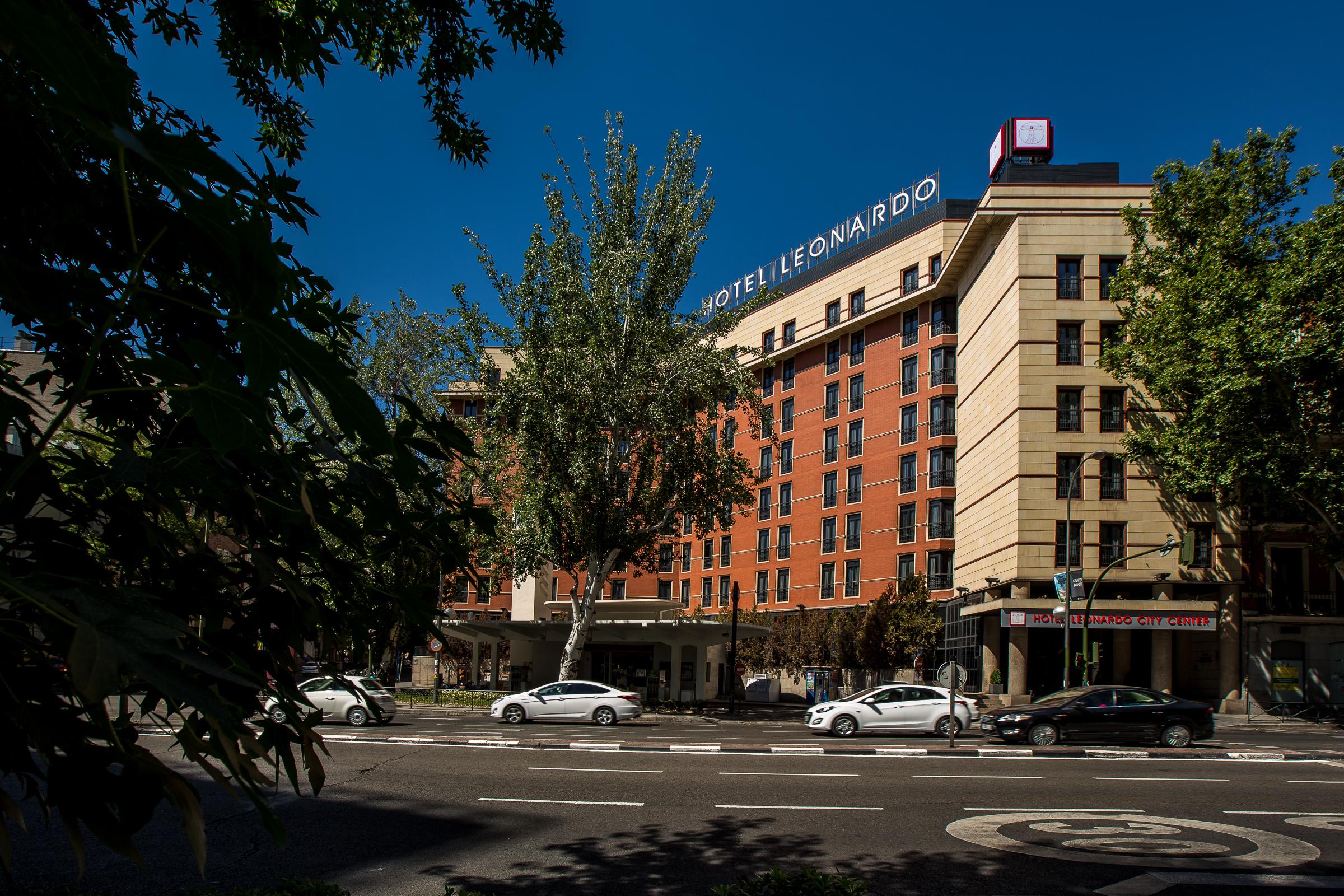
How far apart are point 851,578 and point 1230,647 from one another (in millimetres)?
20145

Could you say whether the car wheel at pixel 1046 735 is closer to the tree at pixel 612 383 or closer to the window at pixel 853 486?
the tree at pixel 612 383

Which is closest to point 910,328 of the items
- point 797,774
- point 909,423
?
point 909,423

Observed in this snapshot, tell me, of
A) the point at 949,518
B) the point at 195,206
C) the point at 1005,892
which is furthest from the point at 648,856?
the point at 949,518

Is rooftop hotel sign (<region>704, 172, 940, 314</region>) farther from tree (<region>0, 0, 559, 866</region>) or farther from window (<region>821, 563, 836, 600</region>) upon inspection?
tree (<region>0, 0, 559, 866</region>)

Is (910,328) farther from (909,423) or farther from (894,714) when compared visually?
(894,714)

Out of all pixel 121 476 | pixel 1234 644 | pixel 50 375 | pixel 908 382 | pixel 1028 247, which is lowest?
pixel 1234 644

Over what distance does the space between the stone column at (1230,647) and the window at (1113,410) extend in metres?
7.58

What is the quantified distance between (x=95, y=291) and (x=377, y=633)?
1.41 m

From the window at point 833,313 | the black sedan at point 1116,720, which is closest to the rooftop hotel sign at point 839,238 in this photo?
the window at point 833,313

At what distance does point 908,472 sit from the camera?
2063 inches

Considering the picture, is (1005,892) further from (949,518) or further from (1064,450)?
(949,518)

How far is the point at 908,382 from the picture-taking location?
53219 millimetres

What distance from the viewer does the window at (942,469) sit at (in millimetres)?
50188

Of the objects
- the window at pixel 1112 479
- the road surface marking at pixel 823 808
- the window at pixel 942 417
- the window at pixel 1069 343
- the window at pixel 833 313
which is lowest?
the road surface marking at pixel 823 808
